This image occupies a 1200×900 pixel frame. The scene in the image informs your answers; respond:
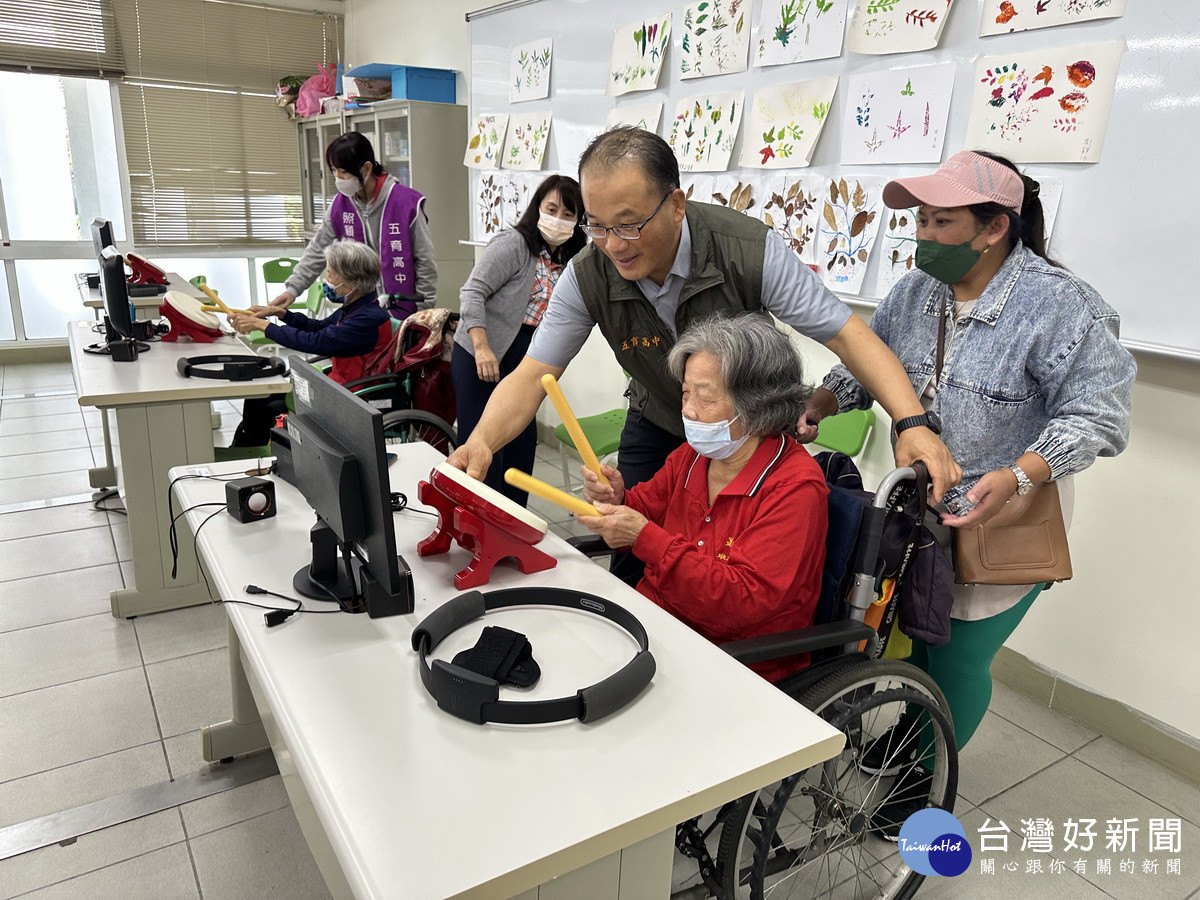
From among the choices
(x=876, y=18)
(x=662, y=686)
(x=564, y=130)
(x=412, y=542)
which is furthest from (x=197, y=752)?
(x=564, y=130)

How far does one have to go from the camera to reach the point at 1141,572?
7.22 ft

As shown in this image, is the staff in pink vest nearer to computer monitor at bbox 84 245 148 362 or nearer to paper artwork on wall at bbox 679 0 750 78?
computer monitor at bbox 84 245 148 362

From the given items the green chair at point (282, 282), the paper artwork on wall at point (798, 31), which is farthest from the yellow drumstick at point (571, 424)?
the green chair at point (282, 282)

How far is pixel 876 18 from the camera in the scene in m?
2.47

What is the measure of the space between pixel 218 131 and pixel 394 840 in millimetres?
7153

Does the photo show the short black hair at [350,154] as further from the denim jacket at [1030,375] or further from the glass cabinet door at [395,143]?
the denim jacket at [1030,375]

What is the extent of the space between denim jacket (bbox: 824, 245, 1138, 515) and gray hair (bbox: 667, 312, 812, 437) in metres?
0.31

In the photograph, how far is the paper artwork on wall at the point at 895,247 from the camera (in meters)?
2.49

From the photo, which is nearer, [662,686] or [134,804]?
[662,686]

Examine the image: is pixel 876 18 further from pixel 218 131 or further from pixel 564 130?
pixel 218 131

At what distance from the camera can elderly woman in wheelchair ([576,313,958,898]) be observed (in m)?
1.38

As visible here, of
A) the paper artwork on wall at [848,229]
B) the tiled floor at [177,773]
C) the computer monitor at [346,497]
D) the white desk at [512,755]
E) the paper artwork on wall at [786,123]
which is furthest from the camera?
the paper artwork on wall at [786,123]

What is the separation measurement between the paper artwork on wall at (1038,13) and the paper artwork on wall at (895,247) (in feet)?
1.67

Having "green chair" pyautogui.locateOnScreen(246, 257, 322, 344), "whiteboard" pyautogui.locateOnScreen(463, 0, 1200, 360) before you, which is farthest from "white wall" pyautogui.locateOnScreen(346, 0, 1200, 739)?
"green chair" pyautogui.locateOnScreen(246, 257, 322, 344)
